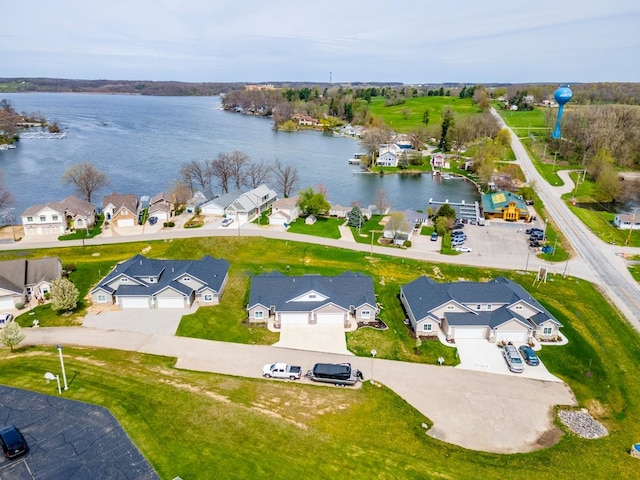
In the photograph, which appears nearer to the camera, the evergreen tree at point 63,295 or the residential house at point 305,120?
the evergreen tree at point 63,295

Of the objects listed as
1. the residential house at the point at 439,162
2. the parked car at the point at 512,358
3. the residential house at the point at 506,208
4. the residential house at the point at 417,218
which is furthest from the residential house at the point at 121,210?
the residential house at the point at 439,162

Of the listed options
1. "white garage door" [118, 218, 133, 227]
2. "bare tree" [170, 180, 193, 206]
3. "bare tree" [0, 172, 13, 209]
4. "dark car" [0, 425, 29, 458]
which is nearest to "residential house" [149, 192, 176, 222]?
"bare tree" [170, 180, 193, 206]

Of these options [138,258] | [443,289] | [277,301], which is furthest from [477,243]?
[138,258]

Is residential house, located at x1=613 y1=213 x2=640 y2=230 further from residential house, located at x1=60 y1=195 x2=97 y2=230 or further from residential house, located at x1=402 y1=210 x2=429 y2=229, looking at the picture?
residential house, located at x1=60 y1=195 x2=97 y2=230

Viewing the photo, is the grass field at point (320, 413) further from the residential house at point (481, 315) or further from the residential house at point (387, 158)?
the residential house at point (387, 158)

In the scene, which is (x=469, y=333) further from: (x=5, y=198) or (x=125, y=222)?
(x=5, y=198)

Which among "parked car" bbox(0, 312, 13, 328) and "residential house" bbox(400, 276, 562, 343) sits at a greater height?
"residential house" bbox(400, 276, 562, 343)
